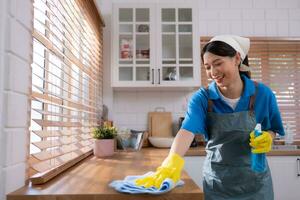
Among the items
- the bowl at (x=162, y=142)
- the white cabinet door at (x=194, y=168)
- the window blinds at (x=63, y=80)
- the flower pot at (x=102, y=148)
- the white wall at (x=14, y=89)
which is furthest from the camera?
the bowl at (x=162, y=142)

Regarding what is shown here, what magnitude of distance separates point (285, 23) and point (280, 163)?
1442 mm

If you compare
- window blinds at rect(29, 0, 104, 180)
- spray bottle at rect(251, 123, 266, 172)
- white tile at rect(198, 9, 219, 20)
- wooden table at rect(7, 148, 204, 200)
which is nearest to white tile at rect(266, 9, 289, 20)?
white tile at rect(198, 9, 219, 20)

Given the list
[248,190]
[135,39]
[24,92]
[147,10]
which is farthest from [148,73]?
[24,92]

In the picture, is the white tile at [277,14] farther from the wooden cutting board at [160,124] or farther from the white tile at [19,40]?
the white tile at [19,40]

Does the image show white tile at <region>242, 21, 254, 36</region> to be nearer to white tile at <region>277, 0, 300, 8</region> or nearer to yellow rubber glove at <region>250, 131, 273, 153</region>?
white tile at <region>277, 0, 300, 8</region>

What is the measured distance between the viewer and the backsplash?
2721 millimetres

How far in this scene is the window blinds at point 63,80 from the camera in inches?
45.7

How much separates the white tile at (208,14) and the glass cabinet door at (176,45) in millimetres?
325

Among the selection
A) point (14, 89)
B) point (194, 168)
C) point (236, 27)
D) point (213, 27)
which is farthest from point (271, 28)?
point (14, 89)

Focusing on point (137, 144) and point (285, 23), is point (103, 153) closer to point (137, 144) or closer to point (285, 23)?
point (137, 144)

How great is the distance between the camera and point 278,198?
220 cm

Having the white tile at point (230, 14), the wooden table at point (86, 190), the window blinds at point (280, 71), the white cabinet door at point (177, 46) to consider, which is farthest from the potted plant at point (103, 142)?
the white tile at point (230, 14)

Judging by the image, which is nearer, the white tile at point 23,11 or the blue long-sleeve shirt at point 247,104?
the white tile at point 23,11

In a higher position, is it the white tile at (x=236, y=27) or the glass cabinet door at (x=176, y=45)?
the white tile at (x=236, y=27)
